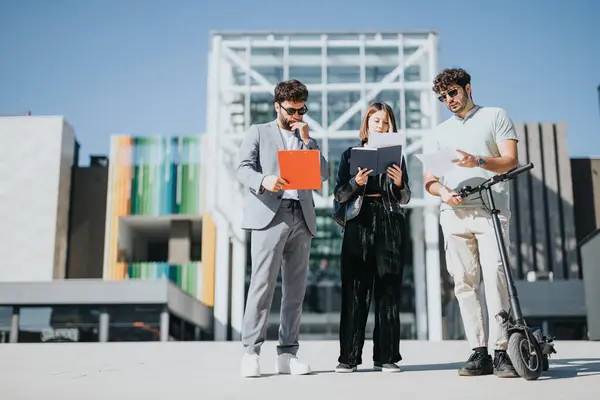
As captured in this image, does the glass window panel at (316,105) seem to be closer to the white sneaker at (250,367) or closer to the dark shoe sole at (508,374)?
the white sneaker at (250,367)

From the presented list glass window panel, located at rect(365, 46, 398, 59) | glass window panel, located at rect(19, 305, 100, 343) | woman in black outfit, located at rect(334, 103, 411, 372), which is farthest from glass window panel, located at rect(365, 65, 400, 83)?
woman in black outfit, located at rect(334, 103, 411, 372)

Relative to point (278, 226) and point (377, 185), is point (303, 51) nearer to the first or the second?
point (377, 185)

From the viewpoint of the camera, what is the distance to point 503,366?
409 cm

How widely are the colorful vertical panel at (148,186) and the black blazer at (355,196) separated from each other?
3041 cm


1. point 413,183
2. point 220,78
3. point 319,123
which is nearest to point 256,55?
point 220,78

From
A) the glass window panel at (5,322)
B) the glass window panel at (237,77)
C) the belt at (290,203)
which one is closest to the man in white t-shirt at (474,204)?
the belt at (290,203)

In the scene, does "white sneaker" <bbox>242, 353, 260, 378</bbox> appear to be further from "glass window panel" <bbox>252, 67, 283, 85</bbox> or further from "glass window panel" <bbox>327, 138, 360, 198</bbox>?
"glass window panel" <bbox>252, 67, 283, 85</bbox>

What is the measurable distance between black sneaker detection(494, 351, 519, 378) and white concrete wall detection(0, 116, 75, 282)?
3516 cm

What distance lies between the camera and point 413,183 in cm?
2597

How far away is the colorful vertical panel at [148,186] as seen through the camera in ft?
116

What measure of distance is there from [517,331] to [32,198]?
36152 millimetres

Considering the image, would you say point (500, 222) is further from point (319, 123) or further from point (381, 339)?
point (319, 123)

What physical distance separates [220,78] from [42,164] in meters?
14.2

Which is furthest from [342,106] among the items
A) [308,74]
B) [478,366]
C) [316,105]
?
[478,366]
